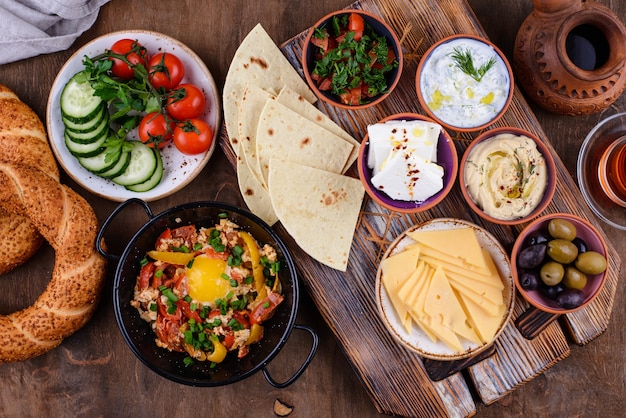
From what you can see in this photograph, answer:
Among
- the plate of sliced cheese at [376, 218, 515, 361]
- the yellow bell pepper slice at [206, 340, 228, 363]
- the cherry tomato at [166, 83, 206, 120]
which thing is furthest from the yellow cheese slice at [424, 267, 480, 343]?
the cherry tomato at [166, 83, 206, 120]

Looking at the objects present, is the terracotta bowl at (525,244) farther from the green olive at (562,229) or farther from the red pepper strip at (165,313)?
the red pepper strip at (165,313)

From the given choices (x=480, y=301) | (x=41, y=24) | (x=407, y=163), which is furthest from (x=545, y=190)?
(x=41, y=24)

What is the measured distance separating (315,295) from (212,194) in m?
0.88

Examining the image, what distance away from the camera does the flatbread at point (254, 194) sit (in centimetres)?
332

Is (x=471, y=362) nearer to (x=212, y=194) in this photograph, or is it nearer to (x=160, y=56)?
(x=212, y=194)

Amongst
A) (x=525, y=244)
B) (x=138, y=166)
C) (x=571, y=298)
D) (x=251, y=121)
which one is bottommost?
(x=571, y=298)

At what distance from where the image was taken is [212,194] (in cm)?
357

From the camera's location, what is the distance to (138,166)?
3.35 meters

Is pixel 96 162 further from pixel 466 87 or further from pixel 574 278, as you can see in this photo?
pixel 574 278

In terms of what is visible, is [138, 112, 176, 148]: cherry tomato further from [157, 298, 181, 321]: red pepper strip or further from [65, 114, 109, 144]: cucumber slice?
[157, 298, 181, 321]: red pepper strip

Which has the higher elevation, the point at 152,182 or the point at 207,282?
the point at 152,182

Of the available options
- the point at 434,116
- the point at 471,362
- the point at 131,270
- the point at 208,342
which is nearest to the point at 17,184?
the point at 131,270

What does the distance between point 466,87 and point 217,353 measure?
1940 mm

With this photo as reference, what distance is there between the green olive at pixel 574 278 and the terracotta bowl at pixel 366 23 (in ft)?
4.35
